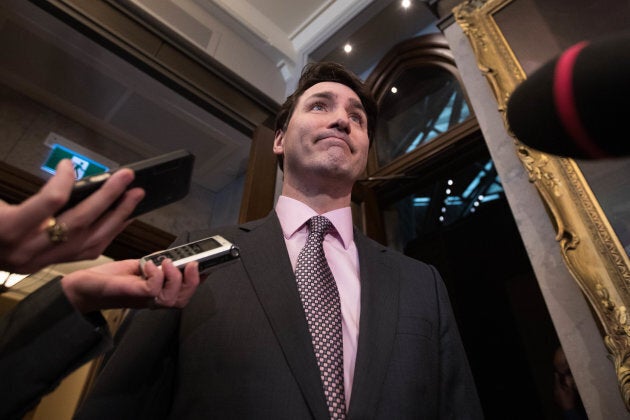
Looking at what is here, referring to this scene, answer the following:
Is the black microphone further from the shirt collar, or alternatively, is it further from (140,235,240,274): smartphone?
the shirt collar

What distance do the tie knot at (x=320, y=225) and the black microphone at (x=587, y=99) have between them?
0.66 metres

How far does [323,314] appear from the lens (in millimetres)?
753

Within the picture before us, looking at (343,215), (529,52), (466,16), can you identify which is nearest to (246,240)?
(343,215)

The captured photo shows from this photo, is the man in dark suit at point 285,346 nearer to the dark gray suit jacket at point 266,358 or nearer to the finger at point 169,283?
the dark gray suit jacket at point 266,358

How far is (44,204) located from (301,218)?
68 centimetres

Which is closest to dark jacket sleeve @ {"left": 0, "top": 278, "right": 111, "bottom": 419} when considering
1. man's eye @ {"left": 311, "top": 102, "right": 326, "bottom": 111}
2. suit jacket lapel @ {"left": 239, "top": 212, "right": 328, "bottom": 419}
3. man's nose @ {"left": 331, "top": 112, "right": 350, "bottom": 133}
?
suit jacket lapel @ {"left": 239, "top": 212, "right": 328, "bottom": 419}

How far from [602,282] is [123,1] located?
2688 millimetres

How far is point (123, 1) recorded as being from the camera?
85.4 inches

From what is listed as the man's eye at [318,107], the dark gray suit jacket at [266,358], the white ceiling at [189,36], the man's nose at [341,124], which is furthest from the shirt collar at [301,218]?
the white ceiling at [189,36]

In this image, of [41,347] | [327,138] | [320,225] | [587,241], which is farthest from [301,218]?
[587,241]

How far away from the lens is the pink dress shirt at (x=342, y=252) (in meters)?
0.78

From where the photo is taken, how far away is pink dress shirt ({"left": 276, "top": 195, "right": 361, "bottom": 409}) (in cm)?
78

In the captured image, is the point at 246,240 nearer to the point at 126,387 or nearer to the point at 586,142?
the point at 126,387

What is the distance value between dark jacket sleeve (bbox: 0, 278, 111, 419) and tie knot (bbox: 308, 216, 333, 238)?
1.86 ft
